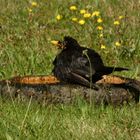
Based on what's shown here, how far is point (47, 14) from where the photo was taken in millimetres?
11188

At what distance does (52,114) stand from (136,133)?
1109mm

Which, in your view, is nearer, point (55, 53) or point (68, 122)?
point (68, 122)

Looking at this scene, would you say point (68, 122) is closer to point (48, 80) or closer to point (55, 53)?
point (48, 80)

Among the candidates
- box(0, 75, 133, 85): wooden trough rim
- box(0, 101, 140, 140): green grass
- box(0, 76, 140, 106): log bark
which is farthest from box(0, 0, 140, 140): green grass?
box(0, 75, 133, 85): wooden trough rim

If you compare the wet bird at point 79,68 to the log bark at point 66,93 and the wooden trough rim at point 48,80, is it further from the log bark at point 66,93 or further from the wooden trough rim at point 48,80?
the wooden trough rim at point 48,80

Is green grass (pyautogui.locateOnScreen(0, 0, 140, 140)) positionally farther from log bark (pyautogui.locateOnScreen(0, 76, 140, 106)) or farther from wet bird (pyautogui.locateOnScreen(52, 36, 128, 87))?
wet bird (pyautogui.locateOnScreen(52, 36, 128, 87))

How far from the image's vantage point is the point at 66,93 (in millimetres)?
6457

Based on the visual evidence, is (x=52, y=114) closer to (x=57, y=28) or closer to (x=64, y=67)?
(x=64, y=67)

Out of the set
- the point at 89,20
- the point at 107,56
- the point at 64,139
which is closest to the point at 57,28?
the point at 89,20

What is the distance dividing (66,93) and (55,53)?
2568 mm

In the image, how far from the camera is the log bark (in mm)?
6434

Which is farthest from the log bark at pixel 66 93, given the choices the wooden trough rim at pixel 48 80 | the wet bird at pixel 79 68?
the wooden trough rim at pixel 48 80

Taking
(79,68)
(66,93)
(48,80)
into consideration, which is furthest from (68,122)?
(48,80)

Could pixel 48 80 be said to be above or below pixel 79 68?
below
